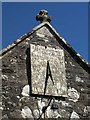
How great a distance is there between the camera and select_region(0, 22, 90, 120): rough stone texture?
12078 mm

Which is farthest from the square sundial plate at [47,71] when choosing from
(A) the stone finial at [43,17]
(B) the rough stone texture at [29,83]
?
(A) the stone finial at [43,17]

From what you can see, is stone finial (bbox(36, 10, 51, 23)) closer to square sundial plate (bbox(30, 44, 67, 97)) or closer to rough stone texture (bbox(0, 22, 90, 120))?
rough stone texture (bbox(0, 22, 90, 120))

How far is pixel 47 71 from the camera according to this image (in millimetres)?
12852

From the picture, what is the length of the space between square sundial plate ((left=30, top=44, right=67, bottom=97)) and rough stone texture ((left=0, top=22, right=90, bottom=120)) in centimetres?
14

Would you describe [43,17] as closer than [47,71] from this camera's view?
No

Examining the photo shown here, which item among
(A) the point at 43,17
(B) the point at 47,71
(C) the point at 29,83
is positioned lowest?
(C) the point at 29,83

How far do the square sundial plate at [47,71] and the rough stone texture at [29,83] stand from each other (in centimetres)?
14

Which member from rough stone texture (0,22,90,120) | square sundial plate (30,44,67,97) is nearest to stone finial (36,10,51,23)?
rough stone texture (0,22,90,120)

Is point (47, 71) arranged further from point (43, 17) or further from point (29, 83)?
point (43, 17)

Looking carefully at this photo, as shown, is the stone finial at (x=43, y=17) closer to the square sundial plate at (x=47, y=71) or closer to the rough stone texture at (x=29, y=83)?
the rough stone texture at (x=29, y=83)

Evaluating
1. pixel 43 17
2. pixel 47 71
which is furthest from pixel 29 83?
pixel 43 17

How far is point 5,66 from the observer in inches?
489

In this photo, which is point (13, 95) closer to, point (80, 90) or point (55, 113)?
point (55, 113)

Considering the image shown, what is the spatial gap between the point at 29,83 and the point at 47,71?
0.72 metres
